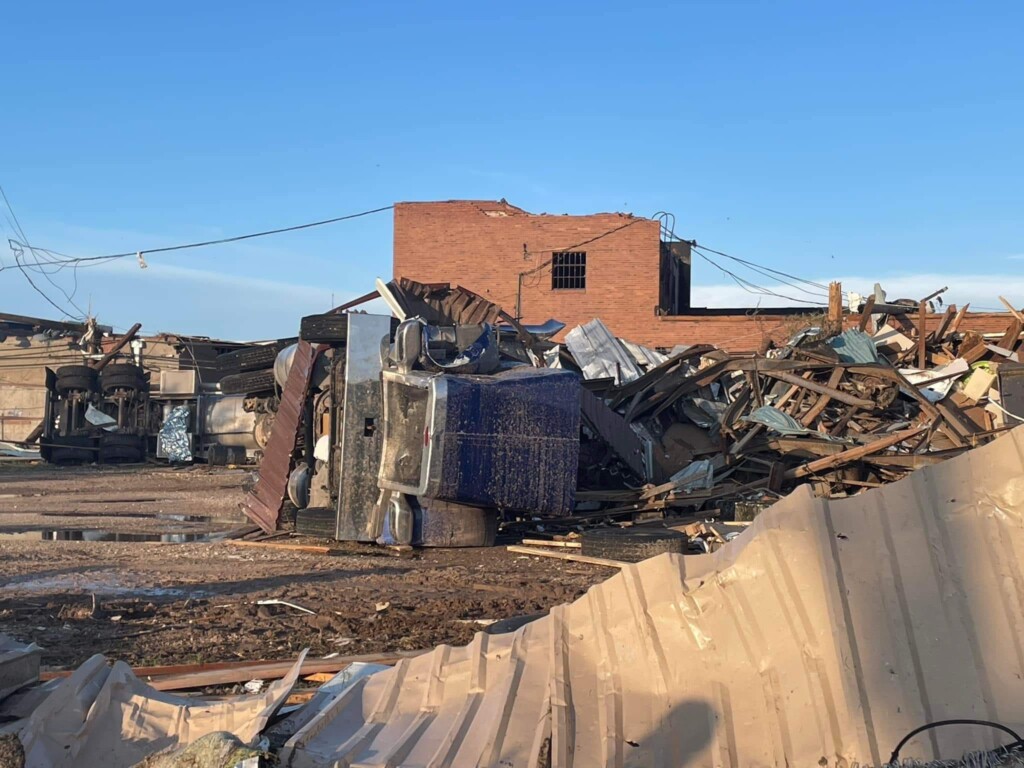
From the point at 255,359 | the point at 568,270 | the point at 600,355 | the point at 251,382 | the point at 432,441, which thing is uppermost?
the point at 568,270

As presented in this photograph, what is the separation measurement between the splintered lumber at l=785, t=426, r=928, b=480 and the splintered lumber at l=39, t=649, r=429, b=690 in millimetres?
7744

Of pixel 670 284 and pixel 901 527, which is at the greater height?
pixel 670 284

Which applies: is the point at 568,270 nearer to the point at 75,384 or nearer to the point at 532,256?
the point at 532,256

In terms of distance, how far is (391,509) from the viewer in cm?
1030

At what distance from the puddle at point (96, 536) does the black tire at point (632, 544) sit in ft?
14.4

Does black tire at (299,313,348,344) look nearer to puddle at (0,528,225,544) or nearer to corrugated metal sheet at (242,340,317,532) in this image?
corrugated metal sheet at (242,340,317,532)

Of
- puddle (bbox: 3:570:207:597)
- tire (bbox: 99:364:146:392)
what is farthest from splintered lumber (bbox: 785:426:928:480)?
tire (bbox: 99:364:146:392)

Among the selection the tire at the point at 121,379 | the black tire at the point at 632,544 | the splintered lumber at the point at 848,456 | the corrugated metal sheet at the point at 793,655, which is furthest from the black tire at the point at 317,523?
the tire at the point at 121,379

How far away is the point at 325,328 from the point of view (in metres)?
11.9

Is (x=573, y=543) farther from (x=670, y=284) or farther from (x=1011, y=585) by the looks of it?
(x=670, y=284)

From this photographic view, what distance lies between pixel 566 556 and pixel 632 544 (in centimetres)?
68

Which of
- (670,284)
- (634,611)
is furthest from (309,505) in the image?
(670,284)

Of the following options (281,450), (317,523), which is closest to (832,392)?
(317,523)

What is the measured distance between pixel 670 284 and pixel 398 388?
2639cm
